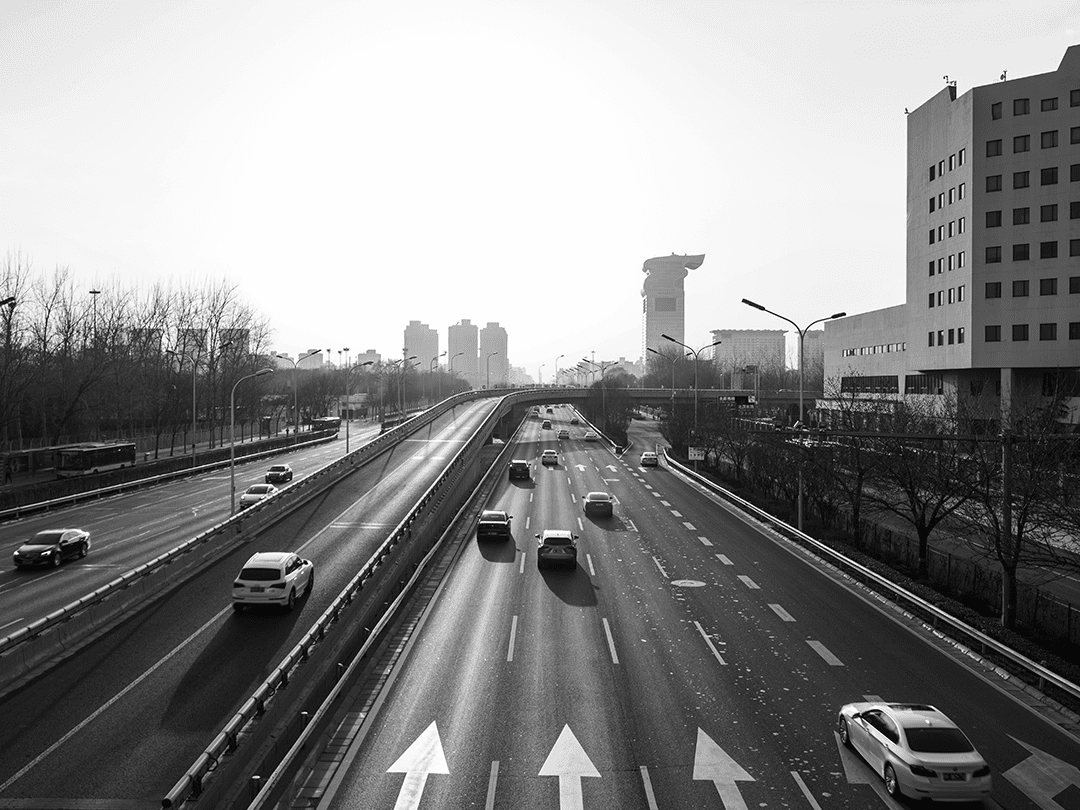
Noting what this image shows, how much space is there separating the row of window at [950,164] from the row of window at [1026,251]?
833 cm

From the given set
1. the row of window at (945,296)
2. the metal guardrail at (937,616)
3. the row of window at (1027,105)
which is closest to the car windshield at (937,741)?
the metal guardrail at (937,616)

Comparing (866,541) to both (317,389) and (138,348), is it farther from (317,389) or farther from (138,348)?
(317,389)

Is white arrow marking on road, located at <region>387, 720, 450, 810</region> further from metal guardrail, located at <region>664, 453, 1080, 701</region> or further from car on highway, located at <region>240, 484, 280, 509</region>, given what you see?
car on highway, located at <region>240, 484, 280, 509</region>

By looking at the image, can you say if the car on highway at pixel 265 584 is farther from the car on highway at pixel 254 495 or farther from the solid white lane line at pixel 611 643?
the car on highway at pixel 254 495

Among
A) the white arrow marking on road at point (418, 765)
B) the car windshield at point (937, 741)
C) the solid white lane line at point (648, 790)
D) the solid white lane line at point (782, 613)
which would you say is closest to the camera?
the solid white lane line at point (648, 790)

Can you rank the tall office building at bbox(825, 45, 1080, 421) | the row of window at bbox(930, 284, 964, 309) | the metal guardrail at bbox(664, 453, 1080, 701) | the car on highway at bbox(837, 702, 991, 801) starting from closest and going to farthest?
the car on highway at bbox(837, 702, 991, 801), the metal guardrail at bbox(664, 453, 1080, 701), the tall office building at bbox(825, 45, 1080, 421), the row of window at bbox(930, 284, 964, 309)

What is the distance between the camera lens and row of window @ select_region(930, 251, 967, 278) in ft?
218

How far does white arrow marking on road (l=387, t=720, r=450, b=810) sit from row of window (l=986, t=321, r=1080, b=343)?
62512 mm

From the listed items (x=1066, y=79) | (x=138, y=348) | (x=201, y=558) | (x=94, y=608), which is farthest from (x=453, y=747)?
(x=138, y=348)

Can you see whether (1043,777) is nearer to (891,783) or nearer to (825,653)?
(891,783)

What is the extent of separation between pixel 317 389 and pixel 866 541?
13044 centimetres

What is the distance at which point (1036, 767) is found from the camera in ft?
48.9

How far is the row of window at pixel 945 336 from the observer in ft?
220

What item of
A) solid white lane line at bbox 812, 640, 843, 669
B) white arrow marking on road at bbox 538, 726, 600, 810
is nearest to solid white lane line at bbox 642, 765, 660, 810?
white arrow marking on road at bbox 538, 726, 600, 810
